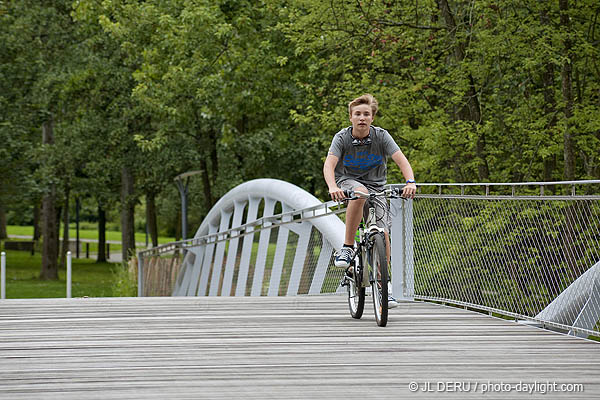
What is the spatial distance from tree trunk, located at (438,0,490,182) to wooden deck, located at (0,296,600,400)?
8223 mm

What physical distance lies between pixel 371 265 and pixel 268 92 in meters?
16.8

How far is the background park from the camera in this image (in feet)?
49.8

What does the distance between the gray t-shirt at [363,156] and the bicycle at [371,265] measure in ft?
0.70

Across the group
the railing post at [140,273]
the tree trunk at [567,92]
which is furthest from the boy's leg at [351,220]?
the railing post at [140,273]

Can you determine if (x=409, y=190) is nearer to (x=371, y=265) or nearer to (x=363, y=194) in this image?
(x=363, y=194)

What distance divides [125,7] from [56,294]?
9535 mm

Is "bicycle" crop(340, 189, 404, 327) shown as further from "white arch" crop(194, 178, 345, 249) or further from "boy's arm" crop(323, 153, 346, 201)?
"white arch" crop(194, 178, 345, 249)

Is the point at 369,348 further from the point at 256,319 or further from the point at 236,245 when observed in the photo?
the point at 236,245

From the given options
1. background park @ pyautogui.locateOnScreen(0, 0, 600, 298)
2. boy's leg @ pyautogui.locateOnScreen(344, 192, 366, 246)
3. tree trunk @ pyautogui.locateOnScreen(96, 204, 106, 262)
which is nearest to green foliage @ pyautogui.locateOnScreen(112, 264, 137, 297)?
background park @ pyautogui.locateOnScreen(0, 0, 600, 298)

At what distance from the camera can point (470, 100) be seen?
16.4m

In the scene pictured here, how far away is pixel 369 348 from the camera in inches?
233

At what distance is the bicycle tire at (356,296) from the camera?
23.8 ft

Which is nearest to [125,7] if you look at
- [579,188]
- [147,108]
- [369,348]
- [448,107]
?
[147,108]

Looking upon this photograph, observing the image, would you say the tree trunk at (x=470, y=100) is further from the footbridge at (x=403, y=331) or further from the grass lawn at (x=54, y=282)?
the grass lawn at (x=54, y=282)
